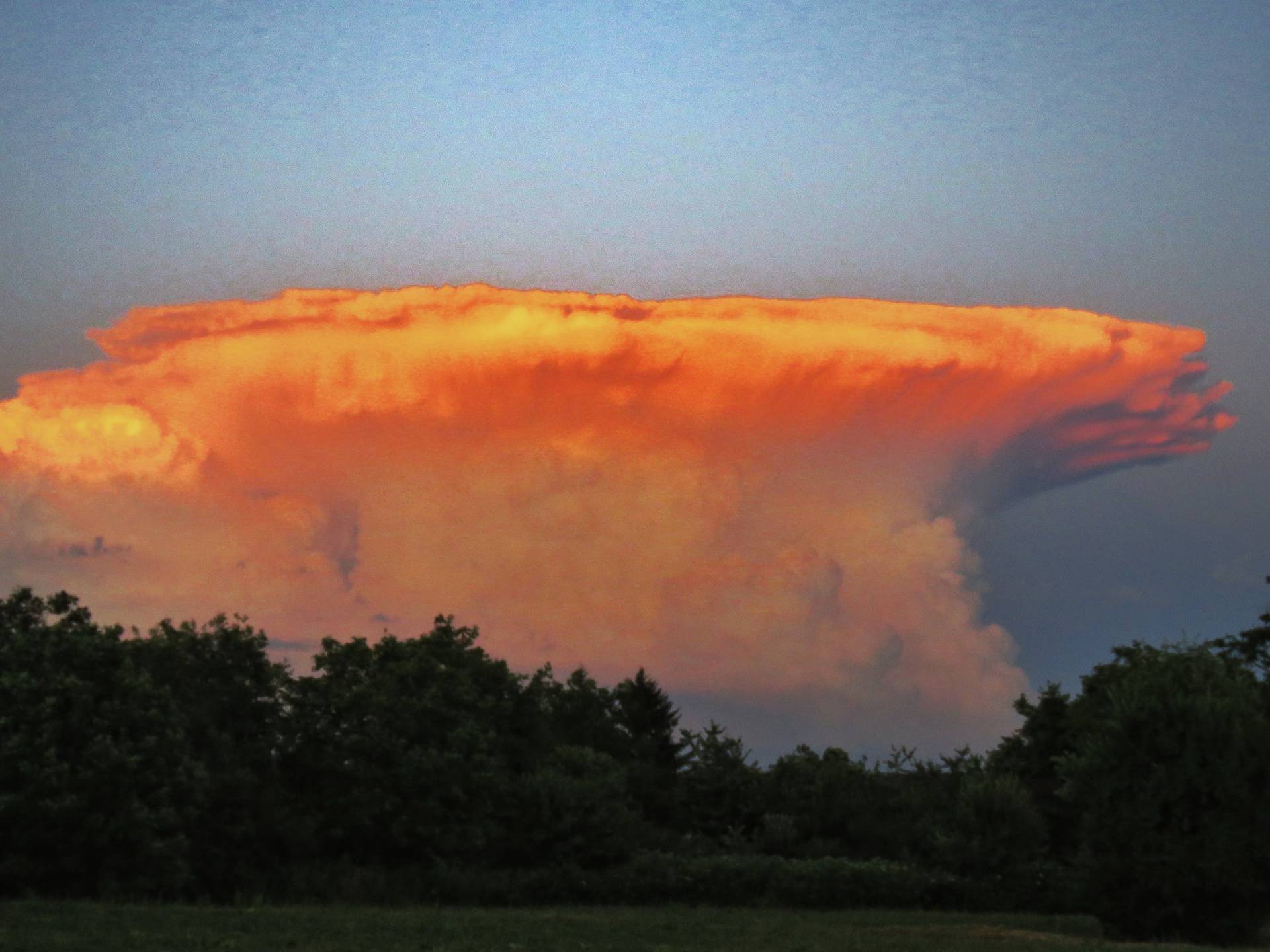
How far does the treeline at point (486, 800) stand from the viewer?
35625mm

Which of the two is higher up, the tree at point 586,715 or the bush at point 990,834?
the tree at point 586,715

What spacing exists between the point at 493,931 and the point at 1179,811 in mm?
17351

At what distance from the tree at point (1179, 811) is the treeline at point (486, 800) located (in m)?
0.06

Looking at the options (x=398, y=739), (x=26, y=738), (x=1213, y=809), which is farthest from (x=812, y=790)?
(x=26, y=738)

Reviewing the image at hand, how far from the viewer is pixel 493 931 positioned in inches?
1297

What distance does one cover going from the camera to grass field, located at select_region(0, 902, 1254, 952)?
2816 centimetres

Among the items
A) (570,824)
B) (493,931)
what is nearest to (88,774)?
(493,931)

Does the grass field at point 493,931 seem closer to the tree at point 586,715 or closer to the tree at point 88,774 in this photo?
the tree at point 88,774

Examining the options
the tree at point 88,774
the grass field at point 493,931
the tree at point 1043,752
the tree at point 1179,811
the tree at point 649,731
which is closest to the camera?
the grass field at point 493,931

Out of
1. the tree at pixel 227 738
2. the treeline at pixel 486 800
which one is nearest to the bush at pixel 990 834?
the treeline at pixel 486 800

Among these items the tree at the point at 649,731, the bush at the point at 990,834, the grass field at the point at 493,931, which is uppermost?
the tree at the point at 649,731

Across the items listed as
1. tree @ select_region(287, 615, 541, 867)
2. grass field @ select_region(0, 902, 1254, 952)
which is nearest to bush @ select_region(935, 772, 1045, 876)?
grass field @ select_region(0, 902, 1254, 952)

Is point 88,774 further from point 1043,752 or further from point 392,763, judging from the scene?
point 1043,752

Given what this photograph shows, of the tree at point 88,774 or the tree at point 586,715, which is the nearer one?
the tree at point 88,774
